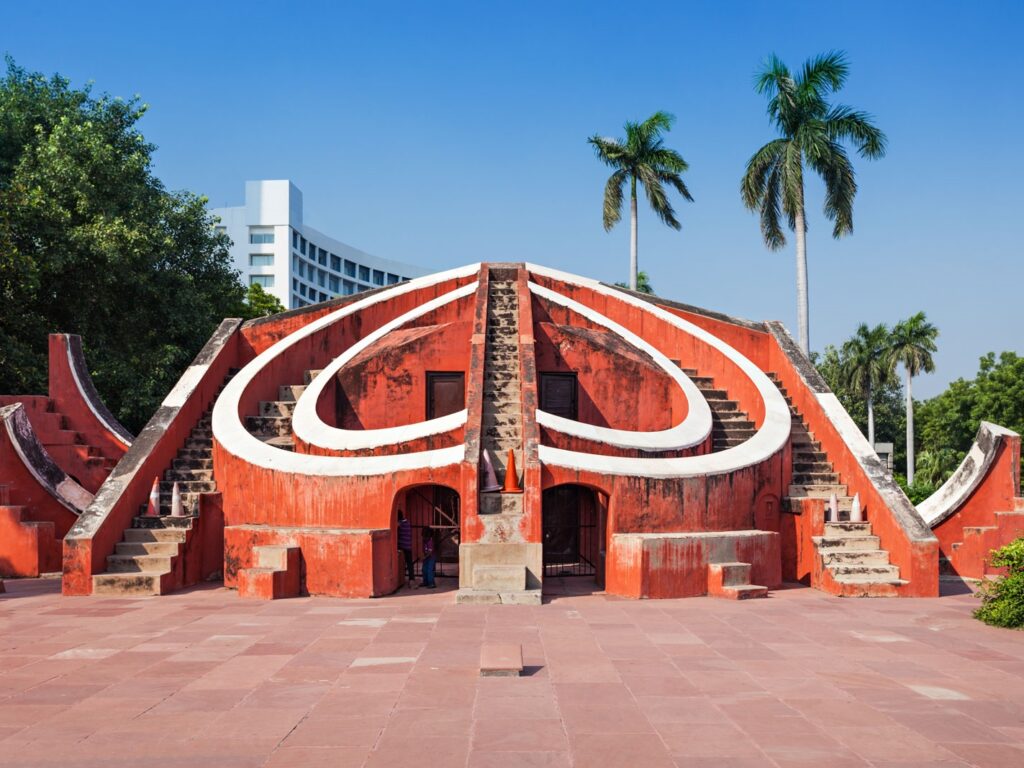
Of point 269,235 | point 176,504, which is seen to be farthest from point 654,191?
point 269,235

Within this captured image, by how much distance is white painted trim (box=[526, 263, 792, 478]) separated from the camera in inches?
378

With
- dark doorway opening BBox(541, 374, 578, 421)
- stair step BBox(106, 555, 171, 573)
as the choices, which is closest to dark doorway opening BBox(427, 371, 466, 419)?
dark doorway opening BBox(541, 374, 578, 421)

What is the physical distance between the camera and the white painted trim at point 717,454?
9.59 m

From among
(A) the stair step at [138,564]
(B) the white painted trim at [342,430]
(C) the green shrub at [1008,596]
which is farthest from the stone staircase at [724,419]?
(A) the stair step at [138,564]

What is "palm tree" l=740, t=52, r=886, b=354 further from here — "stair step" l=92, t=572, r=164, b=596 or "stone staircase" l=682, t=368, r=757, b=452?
"stair step" l=92, t=572, r=164, b=596

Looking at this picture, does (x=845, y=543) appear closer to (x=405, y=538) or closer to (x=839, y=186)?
(x=405, y=538)

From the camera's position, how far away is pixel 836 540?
10.4 m

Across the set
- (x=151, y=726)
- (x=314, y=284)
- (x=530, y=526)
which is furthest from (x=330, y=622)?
(x=314, y=284)

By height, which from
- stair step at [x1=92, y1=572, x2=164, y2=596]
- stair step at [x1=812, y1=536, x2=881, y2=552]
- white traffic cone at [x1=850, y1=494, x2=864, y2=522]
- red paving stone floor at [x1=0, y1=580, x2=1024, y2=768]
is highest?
white traffic cone at [x1=850, y1=494, x2=864, y2=522]

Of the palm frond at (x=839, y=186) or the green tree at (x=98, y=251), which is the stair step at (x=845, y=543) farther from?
the green tree at (x=98, y=251)

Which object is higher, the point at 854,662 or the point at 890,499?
the point at 890,499

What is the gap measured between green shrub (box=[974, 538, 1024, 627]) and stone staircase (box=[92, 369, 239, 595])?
7.64m

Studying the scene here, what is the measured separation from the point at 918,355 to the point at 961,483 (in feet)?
84.5

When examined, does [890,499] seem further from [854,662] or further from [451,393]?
[451,393]
